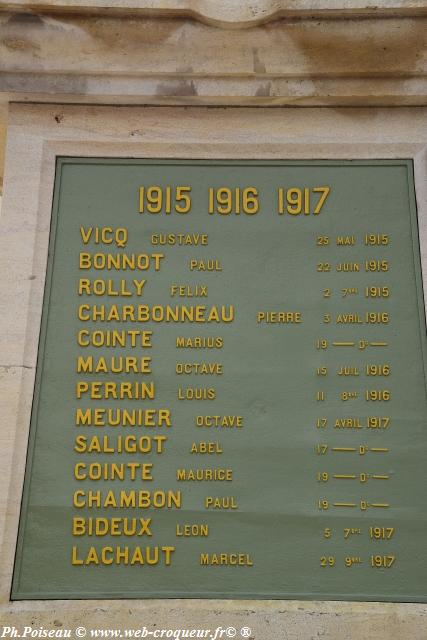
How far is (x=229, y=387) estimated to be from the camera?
4.37m

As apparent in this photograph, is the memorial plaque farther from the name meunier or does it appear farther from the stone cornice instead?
the stone cornice

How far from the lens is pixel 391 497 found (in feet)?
13.6

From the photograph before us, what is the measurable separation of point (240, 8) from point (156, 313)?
7.22ft

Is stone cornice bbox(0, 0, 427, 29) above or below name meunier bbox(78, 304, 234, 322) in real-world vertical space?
above

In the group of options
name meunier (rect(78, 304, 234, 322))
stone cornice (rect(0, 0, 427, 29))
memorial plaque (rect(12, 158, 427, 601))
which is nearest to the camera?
memorial plaque (rect(12, 158, 427, 601))

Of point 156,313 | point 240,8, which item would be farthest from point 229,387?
point 240,8

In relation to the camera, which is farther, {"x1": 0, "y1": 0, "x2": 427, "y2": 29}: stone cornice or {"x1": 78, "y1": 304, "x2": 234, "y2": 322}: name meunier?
{"x1": 0, "y1": 0, "x2": 427, "y2": 29}: stone cornice

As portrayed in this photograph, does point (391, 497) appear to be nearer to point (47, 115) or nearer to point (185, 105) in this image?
point (185, 105)

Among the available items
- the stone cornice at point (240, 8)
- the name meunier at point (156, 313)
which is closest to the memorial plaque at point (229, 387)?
the name meunier at point (156, 313)

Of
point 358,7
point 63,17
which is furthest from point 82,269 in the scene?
point 358,7

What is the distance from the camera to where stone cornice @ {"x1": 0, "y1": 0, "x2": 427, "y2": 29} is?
4.64m

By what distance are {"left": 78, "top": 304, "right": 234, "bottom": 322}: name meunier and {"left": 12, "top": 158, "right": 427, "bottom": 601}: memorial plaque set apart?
0.03ft

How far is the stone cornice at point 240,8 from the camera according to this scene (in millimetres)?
4641

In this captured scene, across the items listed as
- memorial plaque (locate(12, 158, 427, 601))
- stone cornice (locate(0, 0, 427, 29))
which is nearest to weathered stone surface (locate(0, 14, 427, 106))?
stone cornice (locate(0, 0, 427, 29))
